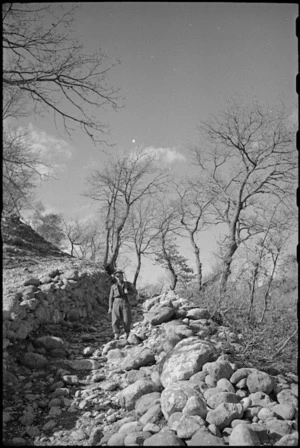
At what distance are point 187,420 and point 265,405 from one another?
112 centimetres

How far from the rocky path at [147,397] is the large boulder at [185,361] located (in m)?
0.01

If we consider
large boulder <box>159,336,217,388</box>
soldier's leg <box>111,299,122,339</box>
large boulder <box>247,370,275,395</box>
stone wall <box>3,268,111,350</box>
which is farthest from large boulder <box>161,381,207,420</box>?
soldier's leg <box>111,299,122,339</box>

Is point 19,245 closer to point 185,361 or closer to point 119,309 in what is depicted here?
point 119,309

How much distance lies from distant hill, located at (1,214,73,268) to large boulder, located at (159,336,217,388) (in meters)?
6.40

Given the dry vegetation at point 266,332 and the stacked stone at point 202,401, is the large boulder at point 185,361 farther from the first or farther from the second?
the dry vegetation at point 266,332

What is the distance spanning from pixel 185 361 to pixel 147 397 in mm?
824

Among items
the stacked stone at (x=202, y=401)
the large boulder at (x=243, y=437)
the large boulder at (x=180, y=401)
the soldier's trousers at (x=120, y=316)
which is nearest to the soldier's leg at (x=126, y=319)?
the soldier's trousers at (x=120, y=316)

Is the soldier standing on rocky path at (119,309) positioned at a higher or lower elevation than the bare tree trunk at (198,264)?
Answer: lower

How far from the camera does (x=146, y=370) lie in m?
5.24

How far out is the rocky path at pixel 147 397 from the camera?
3.31m

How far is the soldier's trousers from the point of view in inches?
306

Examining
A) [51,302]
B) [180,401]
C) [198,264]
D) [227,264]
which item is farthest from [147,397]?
[198,264]

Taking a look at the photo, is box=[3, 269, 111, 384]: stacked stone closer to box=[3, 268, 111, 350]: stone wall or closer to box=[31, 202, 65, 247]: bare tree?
box=[3, 268, 111, 350]: stone wall

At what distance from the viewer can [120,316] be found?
7.86 meters
